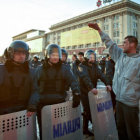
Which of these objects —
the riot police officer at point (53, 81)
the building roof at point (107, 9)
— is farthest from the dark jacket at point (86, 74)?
the building roof at point (107, 9)

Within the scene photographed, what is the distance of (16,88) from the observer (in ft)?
6.77

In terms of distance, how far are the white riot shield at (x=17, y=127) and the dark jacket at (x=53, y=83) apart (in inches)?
26.1

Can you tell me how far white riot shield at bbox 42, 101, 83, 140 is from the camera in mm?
1951

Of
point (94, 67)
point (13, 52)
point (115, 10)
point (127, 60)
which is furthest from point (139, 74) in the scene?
point (115, 10)

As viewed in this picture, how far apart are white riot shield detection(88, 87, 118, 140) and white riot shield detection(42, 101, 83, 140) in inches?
18.0

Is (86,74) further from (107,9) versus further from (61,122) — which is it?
(107,9)

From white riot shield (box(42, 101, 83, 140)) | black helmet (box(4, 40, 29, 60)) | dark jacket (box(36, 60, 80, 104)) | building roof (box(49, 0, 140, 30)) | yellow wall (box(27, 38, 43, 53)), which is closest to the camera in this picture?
white riot shield (box(42, 101, 83, 140))

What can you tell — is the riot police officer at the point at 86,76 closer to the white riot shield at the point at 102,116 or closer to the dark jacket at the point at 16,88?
the white riot shield at the point at 102,116

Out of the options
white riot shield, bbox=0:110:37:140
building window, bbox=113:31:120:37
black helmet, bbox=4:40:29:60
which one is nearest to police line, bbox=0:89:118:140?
white riot shield, bbox=0:110:37:140

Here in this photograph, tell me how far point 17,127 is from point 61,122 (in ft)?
2.06

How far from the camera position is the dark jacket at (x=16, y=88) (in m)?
2.00

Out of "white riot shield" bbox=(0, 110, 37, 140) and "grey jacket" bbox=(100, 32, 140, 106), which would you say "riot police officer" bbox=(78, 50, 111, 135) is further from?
"white riot shield" bbox=(0, 110, 37, 140)

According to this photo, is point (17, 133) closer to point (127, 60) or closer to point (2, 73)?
point (2, 73)

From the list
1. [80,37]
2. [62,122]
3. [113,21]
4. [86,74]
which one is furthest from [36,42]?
[62,122]
